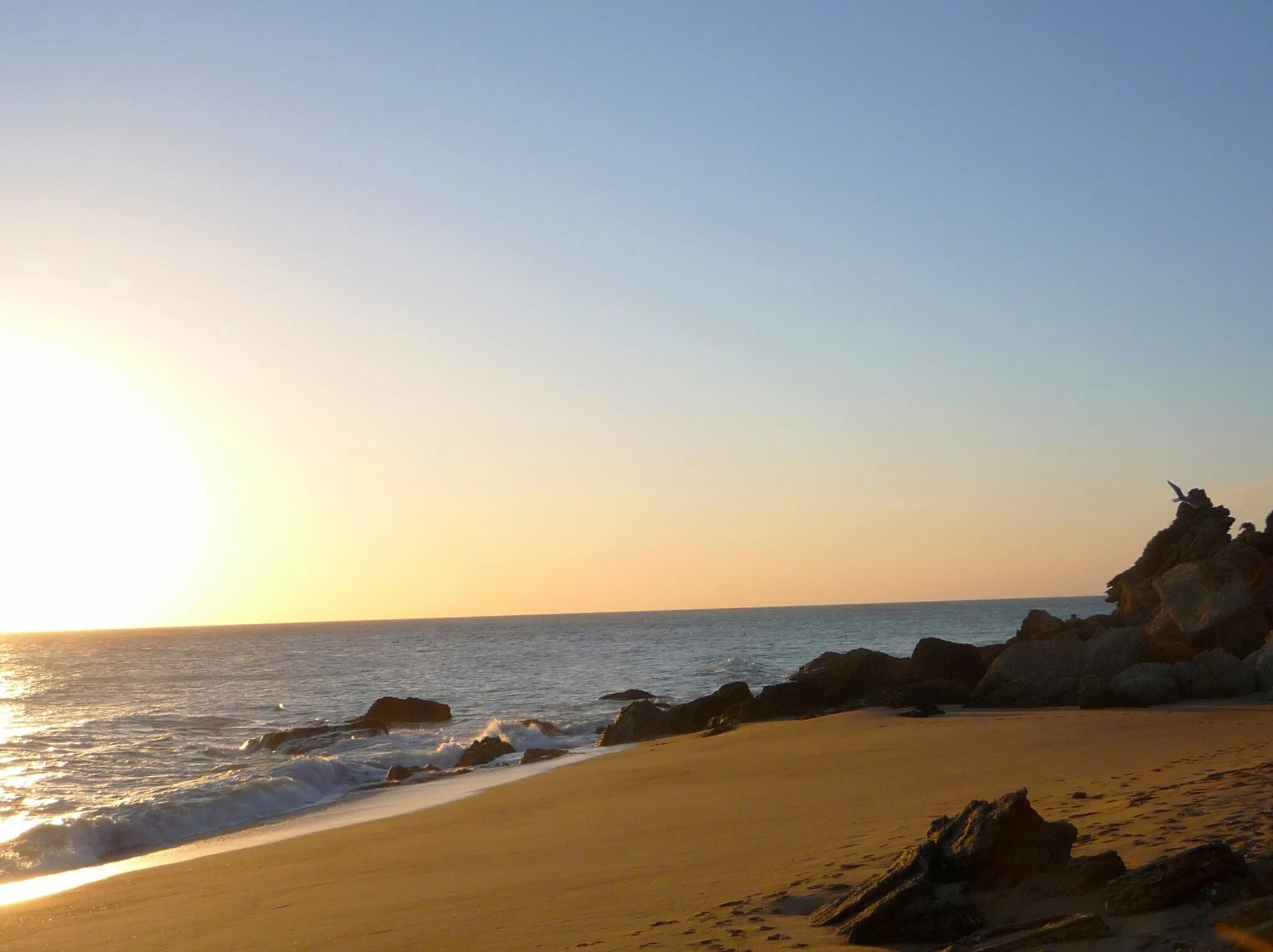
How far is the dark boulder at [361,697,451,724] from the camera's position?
32906mm

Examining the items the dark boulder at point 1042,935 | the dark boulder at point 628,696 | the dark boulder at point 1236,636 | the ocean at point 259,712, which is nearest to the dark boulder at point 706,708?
the ocean at point 259,712

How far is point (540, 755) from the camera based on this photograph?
2236cm

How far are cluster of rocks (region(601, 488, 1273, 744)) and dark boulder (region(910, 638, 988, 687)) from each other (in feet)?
0.10

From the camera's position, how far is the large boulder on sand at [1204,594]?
22.6 meters

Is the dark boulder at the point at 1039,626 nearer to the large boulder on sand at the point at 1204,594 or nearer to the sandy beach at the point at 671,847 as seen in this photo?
the large boulder on sand at the point at 1204,594

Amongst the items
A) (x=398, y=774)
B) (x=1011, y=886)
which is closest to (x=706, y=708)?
(x=398, y=774)

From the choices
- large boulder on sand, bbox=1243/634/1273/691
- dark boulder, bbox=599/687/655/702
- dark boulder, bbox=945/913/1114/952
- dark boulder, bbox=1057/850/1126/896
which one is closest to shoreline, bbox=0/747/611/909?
dark boulder, bbox=945/913/1114/952

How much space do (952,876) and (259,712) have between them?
3633 centimetres

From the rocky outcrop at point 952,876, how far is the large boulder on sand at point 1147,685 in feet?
47.1

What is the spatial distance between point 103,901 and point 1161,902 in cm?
990

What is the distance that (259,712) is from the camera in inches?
1499

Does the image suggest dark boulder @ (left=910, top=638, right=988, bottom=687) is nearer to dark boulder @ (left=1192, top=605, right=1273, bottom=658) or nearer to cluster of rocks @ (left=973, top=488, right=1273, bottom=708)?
cluster of rocks @ (left=973, top=488, right=1273, bottom=708)

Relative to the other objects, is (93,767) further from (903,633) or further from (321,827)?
(903,633)

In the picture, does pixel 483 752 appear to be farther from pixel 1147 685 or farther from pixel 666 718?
pixel 1147 685
